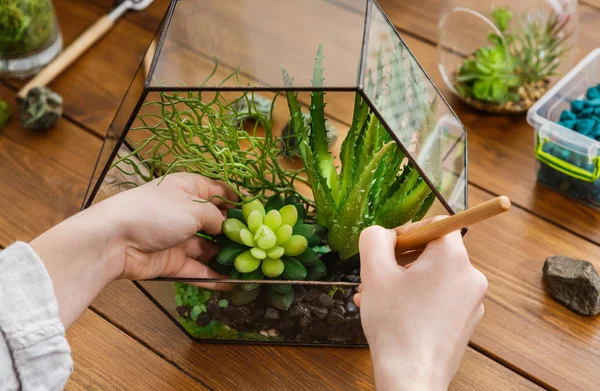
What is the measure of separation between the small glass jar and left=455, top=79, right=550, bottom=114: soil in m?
0.70

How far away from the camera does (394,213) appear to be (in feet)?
2.37

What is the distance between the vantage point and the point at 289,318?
757 millimetres

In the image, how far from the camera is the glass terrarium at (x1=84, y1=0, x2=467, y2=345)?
0.62 metres

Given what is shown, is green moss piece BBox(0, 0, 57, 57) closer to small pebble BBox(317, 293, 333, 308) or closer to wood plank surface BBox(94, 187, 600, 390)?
wood plank surface BBox(94, 187, 600, 390)

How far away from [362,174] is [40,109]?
1.96 feet

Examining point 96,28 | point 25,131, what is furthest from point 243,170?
point 96,28

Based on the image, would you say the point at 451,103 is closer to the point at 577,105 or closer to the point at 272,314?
the point at 577,105

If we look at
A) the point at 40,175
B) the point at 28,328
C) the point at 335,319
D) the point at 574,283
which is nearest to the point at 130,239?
the point at 28,328

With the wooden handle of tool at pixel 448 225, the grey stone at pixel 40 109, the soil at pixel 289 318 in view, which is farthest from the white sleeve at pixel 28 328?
the grey stone at pixel 40 109

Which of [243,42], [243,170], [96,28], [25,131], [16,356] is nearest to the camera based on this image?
[16,356]

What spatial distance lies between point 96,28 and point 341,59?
0.74m

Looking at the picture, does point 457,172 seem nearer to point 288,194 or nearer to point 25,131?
point 288,194

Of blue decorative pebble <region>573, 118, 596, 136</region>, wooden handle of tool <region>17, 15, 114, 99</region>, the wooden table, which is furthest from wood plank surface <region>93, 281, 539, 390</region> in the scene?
wooden handle of tool <region>17, 15, 114, 99</region>

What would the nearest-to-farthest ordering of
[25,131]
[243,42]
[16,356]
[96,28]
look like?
1. [16,356]
2. [243,42]
3. [25,131]
4. [96,28]
